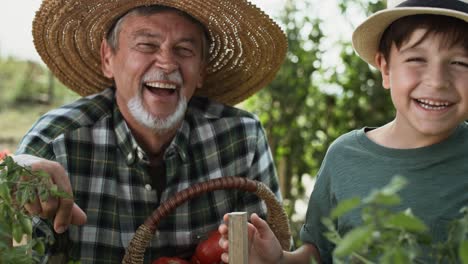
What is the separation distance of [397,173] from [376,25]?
1.24 feet

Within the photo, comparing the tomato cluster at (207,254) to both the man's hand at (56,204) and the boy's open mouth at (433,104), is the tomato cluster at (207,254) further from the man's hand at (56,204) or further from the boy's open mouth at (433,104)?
the boy's open mouth at (433,104)

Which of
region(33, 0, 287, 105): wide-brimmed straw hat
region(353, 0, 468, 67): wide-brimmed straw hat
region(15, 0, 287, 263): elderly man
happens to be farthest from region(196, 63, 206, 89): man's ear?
region(353, 0, 468, 67): wide-brimmed straw hat

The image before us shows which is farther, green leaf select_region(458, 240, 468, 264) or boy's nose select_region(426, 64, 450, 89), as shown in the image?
boy's nose select_region(426, 64, 450, 89)

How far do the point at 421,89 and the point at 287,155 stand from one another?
2904 millimetres

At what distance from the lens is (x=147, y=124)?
2.17 meters

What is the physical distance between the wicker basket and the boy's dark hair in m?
0.63

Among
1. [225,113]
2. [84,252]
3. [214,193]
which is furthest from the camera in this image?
[225,113]

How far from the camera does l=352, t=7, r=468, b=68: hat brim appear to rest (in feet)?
4.83

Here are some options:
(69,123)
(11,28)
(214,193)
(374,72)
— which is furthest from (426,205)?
(11,28)

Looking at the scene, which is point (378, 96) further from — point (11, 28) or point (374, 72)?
point (11, 28)

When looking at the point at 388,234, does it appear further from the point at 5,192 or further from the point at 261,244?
the point at 261,244

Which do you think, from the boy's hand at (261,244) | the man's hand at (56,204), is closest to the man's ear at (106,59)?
the man's hand at (56,204)

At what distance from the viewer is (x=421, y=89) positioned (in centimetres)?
149

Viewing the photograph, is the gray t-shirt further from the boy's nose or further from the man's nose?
the man's nose
